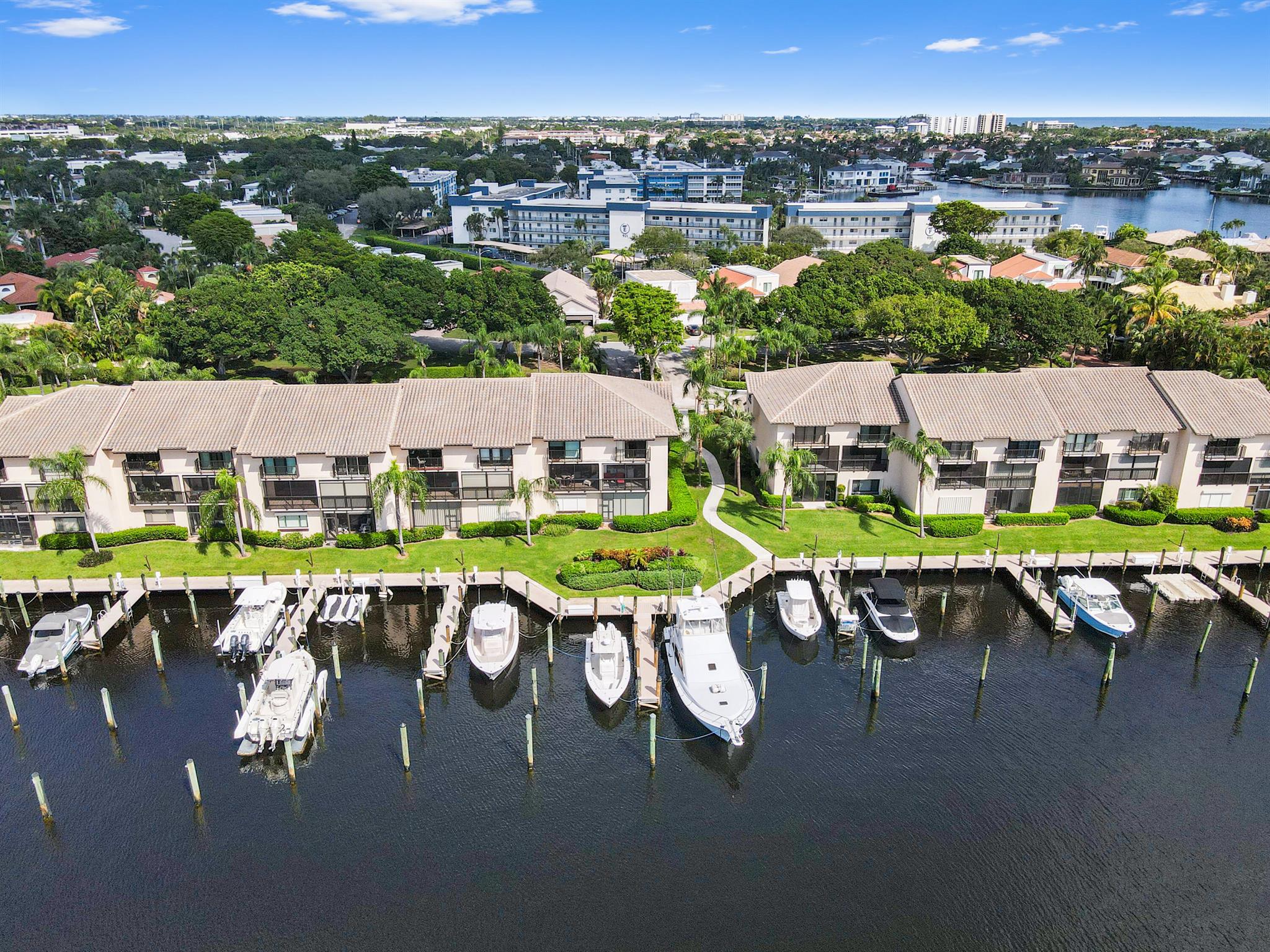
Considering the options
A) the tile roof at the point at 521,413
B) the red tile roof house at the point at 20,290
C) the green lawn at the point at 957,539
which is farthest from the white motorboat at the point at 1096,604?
the red tile roof house at the point at 20,290

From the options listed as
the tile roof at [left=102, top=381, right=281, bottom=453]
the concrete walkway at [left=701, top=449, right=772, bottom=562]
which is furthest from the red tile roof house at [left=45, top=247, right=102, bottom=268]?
the concrete walkway at [left=701, top=449, right=772, bottom=562]

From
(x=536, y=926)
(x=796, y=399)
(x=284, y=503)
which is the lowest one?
(x=536, y=926)

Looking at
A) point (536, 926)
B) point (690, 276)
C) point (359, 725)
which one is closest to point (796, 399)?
point (359, 725)

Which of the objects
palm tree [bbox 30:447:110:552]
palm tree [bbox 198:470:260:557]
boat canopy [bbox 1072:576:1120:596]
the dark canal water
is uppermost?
palm tree [bbox 30:447:110:552]

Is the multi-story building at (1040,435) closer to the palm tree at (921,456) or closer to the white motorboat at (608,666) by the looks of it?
the palm tree at (921,456)

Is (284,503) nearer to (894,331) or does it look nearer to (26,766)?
(26,766)

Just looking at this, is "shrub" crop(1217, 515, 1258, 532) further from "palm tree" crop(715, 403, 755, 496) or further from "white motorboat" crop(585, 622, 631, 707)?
"white motorboat" crop(585, 622, 631, 707)
